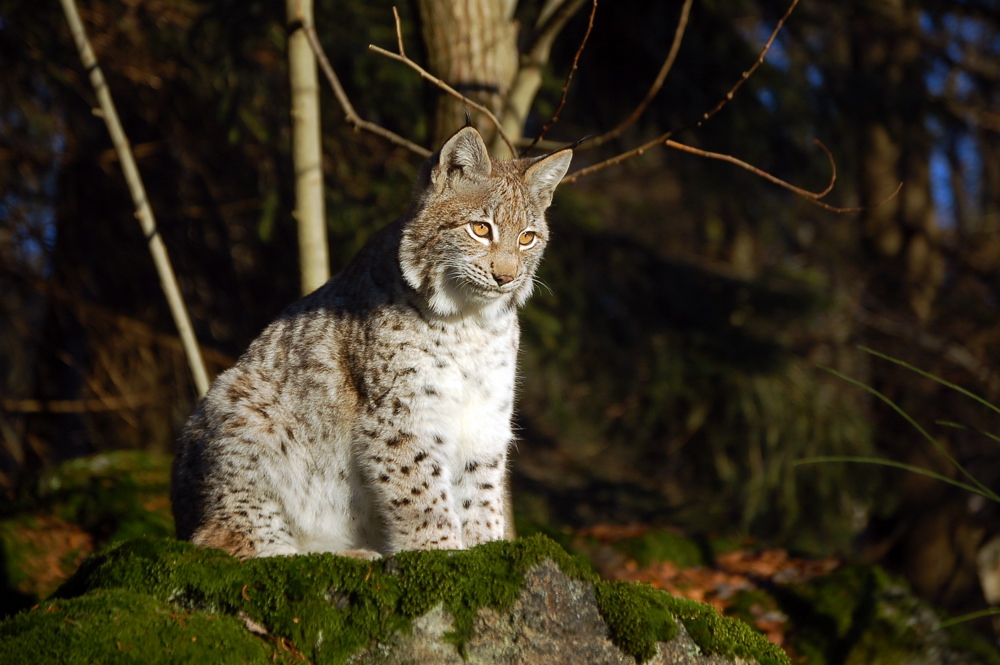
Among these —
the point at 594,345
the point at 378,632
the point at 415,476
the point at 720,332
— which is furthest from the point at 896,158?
the point at 378,632

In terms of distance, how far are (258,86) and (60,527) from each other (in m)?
3.64

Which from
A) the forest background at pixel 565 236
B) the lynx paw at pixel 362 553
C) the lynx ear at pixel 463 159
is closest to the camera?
the lynx paw at pixel 362 553

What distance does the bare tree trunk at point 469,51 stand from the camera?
479 centimetres

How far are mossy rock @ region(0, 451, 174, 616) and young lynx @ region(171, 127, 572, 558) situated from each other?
1.64 meters

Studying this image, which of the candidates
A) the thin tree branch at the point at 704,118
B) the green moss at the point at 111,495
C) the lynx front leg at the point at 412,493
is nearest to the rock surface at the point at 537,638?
the lynx front leg at the point at 412,493

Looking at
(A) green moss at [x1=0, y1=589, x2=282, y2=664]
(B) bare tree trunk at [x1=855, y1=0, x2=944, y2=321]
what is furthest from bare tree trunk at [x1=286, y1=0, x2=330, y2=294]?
(B) bare tree trunk at [x1=855, y1=0, x2=944, y2=321]

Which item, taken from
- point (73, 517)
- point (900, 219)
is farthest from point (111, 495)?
point (900, 219)

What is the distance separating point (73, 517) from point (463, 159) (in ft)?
12.0

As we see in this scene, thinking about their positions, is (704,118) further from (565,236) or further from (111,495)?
(111,495)

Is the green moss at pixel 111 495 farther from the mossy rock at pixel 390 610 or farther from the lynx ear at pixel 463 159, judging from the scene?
the lynx ear at pixel 463 159

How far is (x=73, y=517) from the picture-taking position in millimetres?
5633

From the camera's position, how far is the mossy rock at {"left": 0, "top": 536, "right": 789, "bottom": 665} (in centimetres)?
271

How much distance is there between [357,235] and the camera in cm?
699

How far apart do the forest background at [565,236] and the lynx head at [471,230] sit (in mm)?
2830
